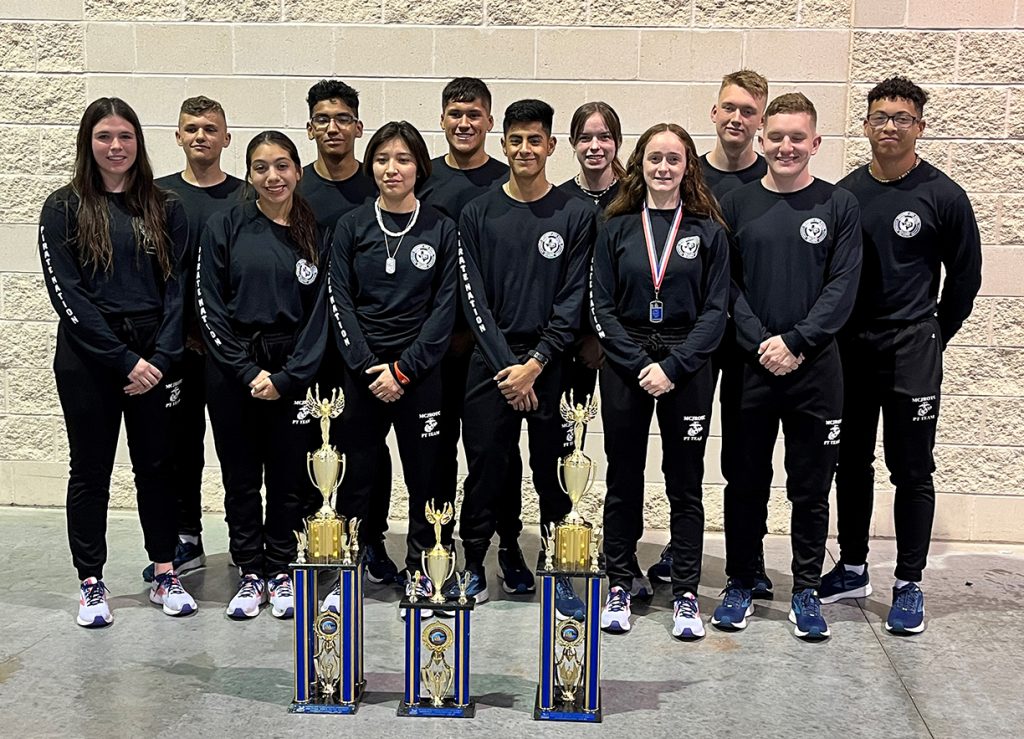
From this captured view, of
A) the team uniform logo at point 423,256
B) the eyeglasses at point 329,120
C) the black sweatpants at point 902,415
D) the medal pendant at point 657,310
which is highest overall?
the eyeglasses at point 329,120

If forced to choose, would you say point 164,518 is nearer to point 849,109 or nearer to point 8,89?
point 8,89

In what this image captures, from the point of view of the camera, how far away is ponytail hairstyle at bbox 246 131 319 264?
3949 mm

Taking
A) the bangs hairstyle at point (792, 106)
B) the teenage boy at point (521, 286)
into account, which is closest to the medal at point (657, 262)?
the teenage boy at point (521, 286)

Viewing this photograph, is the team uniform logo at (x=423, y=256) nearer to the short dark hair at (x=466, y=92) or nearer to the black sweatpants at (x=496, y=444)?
the black sweatpants at (x=496, y=444)

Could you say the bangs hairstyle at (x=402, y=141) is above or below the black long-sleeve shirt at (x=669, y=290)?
above

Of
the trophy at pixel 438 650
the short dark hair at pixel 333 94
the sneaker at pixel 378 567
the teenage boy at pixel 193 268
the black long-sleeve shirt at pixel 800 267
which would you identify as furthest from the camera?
the sneaker at pixel 378 567

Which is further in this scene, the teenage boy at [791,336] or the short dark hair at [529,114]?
the short dark hair at [529,114]

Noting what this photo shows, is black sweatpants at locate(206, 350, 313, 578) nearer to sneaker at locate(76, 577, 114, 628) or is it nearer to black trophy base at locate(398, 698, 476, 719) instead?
sneaker at locate(76, 577, 114, 628)

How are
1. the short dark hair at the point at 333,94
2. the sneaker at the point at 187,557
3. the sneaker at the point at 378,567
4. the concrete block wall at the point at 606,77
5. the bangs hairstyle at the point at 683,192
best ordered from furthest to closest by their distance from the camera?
the concrete block wall at the point at 606,77
the sneaker at the point at 187,557
the sneaker at the point at 378,567
the short dark hair at the point at 333,94
the bangs hairstyle at the point at 683,192

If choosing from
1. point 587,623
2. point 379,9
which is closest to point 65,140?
point 379,9

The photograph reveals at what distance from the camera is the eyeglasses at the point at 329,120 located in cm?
426

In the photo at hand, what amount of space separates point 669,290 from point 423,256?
84 centimetres

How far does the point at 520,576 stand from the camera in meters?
4.39

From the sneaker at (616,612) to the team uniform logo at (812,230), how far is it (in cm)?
138
